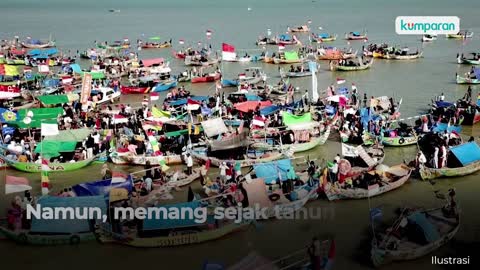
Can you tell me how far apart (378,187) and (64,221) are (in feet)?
32.5

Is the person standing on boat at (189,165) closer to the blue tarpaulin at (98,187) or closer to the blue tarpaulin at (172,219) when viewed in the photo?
the blue tarpaulin at (98,187)

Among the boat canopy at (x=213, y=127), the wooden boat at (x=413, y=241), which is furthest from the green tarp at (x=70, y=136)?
the wooden boat at (x=413, y=241)

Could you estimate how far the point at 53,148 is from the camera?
20.2m

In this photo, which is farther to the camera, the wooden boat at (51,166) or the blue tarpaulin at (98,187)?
the wooden boat at (51,166)

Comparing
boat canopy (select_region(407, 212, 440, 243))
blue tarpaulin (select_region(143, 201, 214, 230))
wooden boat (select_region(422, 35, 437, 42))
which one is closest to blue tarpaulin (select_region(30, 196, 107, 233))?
blue tarpaulin (select_region(143, 201, 214, 230))

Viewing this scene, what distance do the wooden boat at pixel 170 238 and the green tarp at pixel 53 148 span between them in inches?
284

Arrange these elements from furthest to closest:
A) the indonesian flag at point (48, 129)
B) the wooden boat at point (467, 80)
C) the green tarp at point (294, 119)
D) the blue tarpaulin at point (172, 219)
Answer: the wooden boat at point (467, 80) → the green tarp at point (294, 119) → the indonesian flag at point (48, 129) → the blue tarpaulin at point (172, 219)

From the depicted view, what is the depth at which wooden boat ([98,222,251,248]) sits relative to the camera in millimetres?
13906

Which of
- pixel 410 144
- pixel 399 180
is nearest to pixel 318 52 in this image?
pixel 410 144

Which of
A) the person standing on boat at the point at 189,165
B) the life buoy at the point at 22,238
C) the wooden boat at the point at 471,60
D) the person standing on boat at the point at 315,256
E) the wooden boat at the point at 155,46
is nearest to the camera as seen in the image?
the person standing on boat at the point at 315,256

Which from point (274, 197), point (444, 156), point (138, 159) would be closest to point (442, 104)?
point (444, 156)

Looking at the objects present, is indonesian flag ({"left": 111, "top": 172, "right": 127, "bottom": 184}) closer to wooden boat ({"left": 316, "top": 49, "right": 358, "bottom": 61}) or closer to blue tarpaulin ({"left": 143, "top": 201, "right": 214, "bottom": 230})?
blue tarpaulin ({"left": 143, "top": 201, "right": 214, "bottom": 230})

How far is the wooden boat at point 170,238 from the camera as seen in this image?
13.9m

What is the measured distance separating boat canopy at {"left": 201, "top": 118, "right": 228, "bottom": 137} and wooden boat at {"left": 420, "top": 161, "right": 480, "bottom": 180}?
8366mm
